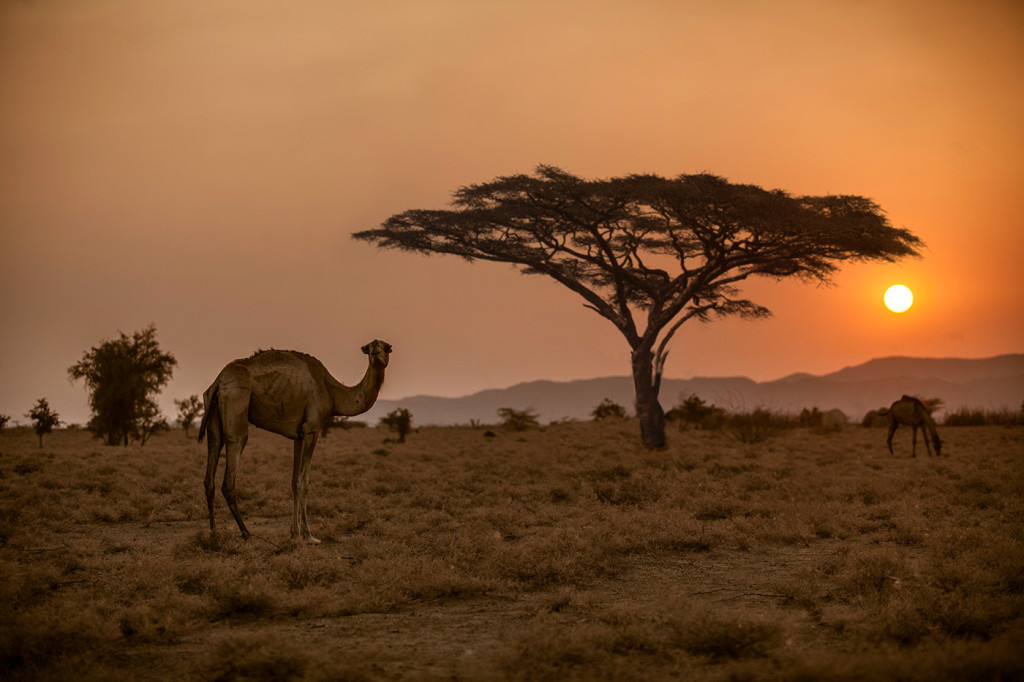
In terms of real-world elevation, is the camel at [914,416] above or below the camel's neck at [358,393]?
below

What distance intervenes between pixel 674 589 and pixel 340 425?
36.4 m

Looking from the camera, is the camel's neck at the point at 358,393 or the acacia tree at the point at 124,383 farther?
the acacia tree at the point at 124,383

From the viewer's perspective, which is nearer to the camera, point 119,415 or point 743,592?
point 743,592

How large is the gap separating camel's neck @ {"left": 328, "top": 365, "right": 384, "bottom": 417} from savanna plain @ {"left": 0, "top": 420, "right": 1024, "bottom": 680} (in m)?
1.63

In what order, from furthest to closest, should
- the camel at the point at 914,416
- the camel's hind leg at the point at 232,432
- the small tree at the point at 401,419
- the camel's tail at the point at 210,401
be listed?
the small tree at the point at 401,419
the camel at the point at 914,416
the camel's tail at the point at 210,401
the camel's hind leg at the point at 232,432

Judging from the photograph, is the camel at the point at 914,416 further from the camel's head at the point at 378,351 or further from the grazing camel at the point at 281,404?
the grazing camel at the point at 281,404

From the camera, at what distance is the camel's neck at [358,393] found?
10578 mm

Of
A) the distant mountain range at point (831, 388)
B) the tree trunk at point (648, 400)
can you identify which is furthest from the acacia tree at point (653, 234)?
the distant mountain range at point (831, 388)

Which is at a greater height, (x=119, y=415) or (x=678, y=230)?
(x=678, y=230)

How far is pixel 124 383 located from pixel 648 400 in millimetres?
19501

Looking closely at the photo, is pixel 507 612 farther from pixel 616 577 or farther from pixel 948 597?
pixel 948 597

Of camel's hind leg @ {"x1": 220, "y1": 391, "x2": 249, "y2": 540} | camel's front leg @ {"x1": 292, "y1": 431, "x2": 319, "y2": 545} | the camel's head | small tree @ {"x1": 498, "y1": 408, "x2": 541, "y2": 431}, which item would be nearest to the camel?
the camel's head

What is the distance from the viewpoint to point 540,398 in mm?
173250

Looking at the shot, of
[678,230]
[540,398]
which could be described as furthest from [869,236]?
[540,398]
